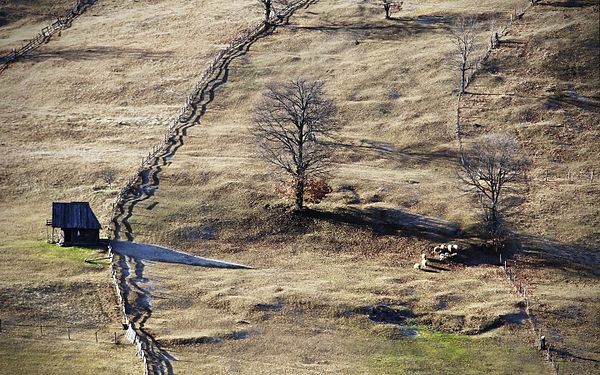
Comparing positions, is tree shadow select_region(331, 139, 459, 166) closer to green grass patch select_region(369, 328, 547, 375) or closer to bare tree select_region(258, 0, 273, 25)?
green grass patch select_region(369, 328, 547, 375)

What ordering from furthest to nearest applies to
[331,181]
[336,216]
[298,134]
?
[298,134] → [331,181] → [336,216]

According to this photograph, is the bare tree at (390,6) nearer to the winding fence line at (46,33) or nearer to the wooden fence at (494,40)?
the wooden fence at (494,40)

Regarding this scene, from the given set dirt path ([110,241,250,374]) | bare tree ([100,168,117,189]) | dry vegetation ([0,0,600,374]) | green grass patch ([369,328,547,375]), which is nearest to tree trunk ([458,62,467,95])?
dry vegetation ([0,0,600,374])

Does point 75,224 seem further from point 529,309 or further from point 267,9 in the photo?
point 267,9

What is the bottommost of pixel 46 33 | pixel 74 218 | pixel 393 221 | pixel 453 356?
pixel 453 356

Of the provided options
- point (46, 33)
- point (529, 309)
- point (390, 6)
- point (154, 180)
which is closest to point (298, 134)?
point (154, 180)

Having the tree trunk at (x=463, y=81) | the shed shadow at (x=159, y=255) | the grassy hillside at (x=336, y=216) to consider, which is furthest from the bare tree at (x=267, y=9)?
the shed shadow at (x=159, y=255)
